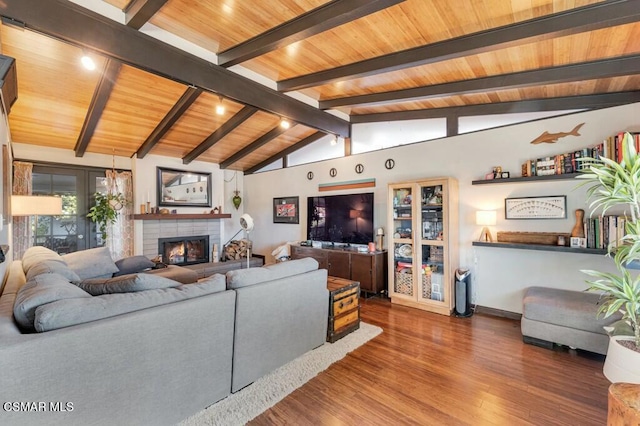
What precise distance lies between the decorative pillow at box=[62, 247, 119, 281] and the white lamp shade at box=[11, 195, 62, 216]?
0.58 meters

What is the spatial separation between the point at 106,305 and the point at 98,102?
326 centimetres

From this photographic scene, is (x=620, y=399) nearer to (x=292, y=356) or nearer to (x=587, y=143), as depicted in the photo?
(x=292, y=356)

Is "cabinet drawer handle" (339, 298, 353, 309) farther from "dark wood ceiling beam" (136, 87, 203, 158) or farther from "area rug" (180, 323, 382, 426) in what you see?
"dark wood ceiling beam" (136, 87, 203, 158)

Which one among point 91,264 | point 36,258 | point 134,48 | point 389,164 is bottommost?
point 91,264

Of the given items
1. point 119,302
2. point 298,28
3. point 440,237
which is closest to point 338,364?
point 119,302

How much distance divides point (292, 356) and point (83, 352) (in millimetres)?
1548

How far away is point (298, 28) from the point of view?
7.88ft

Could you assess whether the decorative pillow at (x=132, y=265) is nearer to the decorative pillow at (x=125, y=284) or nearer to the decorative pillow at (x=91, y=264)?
the decorative pillow at (x=91, y=264)

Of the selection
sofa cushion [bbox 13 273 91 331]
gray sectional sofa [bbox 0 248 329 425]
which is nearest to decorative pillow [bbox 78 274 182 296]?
gray sectional sofa [bbox 0 248 329 425]

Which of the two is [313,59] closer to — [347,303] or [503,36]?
[503,36]

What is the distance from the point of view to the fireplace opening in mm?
5781

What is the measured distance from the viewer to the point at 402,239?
13.5 feet

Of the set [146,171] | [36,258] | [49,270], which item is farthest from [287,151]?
[49,270]

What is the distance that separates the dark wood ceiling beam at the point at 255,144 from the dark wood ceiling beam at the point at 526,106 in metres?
1.80
